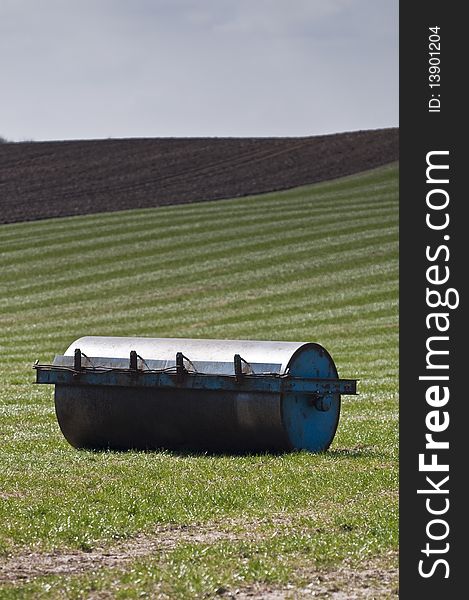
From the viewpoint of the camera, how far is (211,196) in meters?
59.5

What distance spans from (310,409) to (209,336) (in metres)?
19.0

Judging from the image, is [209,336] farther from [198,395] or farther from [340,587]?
[340,587]

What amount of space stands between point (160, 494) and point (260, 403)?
2515mm

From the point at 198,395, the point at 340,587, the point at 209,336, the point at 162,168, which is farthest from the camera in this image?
the point at 162,168

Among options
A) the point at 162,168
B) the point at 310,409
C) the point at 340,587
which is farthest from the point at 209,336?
the point at 162,168

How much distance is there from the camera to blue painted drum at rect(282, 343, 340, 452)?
13.7 meters

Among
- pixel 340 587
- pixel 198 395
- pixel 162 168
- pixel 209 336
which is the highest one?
pixel 162 168

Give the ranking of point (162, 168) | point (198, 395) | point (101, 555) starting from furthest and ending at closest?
point (162, 168), point (198, 395), point (101, 555)

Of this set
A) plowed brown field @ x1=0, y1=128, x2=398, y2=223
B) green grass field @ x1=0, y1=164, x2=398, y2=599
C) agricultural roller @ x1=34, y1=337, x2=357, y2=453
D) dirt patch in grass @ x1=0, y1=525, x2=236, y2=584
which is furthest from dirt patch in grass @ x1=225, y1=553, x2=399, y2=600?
plowed brown field @ x1=0, y1=128, x2=398, y2=223

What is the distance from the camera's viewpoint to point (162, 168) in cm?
6600

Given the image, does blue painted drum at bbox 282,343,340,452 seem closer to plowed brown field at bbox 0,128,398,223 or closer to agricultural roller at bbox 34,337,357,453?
agricultural roller at bbox 34,337,357,453

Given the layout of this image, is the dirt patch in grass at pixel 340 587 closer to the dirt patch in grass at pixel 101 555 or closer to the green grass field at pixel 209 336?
the green grass field at pixel 209 336

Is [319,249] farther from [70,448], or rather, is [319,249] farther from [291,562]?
[291,562]

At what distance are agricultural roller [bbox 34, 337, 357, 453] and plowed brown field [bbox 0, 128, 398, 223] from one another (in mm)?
42329
